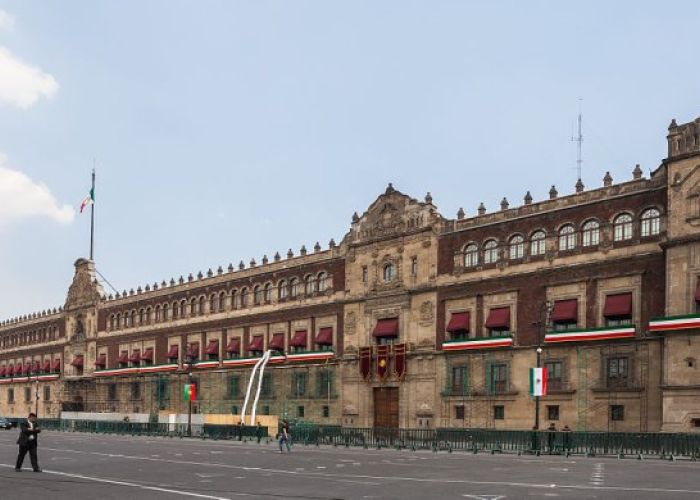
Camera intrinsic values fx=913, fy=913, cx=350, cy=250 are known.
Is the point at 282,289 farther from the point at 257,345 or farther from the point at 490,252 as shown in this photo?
the point at 490,252

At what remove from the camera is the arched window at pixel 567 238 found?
52.0 m

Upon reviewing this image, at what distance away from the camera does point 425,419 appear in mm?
59344

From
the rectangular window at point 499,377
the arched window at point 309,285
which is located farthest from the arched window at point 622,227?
the arched window at point 309,285

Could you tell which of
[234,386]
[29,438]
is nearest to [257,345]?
[234,386]

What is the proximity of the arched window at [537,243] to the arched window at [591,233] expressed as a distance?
2.70 metres

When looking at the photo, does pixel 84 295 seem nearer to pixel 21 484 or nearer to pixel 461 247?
pixel 461 247

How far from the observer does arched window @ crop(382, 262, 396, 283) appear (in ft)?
208

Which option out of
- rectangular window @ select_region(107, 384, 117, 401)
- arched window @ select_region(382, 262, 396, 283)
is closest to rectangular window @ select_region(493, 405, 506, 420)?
arched window @ select_region(382, 262, 396, 283)

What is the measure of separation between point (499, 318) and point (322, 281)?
18591 mm

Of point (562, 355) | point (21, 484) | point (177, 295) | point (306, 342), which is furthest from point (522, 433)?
point (177, 295)

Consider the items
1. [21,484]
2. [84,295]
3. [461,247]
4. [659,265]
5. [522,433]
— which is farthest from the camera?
[84,295]

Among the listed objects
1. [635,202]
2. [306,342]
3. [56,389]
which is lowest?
[56,389]

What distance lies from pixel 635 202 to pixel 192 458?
27.0 metres

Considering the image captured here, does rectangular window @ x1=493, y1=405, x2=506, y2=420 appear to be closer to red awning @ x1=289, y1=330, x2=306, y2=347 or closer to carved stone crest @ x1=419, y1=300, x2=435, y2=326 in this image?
carved stone crest @ x1=419, y1=300, x2=435, y2=326
